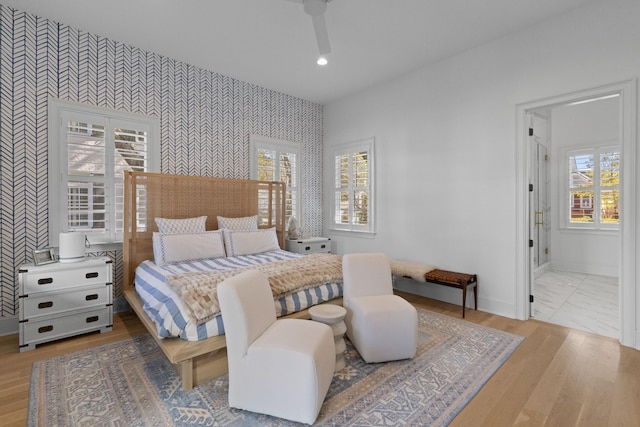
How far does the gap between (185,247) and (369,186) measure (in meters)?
2.90

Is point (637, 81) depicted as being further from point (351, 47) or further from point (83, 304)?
point (83, 304)

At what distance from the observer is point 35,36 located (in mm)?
3037

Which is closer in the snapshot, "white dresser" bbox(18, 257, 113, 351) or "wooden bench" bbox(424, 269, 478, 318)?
"white dresser" bbox(18, 257, 113, 351)

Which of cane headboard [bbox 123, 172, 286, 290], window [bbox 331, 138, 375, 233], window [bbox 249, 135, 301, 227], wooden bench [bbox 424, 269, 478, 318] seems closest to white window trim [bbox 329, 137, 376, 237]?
window [bbox 331, 138, 375, 233]

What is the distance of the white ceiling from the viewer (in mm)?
2861

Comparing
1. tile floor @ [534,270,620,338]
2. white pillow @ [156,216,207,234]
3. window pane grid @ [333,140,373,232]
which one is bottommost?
tile floor @ [534,270,620,338]

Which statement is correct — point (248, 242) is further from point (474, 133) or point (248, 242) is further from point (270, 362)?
point (474, 133)

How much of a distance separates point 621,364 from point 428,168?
269 cm

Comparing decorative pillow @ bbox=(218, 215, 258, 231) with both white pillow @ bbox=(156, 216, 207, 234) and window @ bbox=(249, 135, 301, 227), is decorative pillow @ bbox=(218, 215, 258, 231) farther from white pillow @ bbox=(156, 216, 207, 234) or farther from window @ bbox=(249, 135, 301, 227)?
window @ bbox=(249, 135, 301, 227)

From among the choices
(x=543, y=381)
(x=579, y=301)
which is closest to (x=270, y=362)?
(x=543, y=381)

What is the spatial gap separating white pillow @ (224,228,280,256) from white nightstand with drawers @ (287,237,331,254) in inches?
27.1

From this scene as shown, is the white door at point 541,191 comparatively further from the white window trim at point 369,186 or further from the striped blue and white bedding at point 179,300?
the striped blue and white bedding at point 179,300

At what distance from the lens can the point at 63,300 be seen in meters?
2.79

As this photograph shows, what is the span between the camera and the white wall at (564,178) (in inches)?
202
